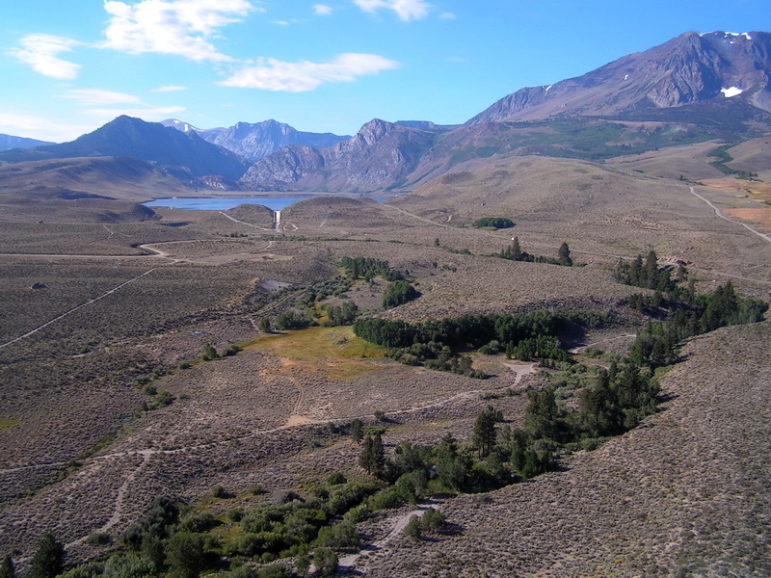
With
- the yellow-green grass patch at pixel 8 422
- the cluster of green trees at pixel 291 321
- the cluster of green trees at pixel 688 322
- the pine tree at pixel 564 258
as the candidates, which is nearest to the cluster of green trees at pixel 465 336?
the cluster of green trees at pixel 688 322

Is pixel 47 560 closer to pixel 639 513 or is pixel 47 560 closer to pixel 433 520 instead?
pixel 433 520

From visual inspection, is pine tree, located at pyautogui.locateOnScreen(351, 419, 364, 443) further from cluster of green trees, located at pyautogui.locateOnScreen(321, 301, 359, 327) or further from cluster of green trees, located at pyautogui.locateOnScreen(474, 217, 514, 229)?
cluster of green trees, located at pyautogui.locateOnScreen(474, 217, 514, 229)

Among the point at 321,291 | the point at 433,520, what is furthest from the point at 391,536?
the point at 321,291

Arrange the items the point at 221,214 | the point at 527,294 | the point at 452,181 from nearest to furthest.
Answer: the point at 527,294 → the point at 221,214 → the point at 452,181

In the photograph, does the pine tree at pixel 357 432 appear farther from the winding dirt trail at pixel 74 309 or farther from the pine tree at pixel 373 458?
the winding dirt trail at pixel 74 309

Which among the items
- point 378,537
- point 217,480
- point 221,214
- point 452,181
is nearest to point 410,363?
point 217,480

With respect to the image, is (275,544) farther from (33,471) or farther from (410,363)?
(410,363)

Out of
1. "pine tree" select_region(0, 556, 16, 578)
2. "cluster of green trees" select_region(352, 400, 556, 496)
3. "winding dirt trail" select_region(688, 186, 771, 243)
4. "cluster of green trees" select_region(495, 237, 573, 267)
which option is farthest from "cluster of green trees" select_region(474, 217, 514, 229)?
"pine tree" select_region(0, 556, 16, 578)
